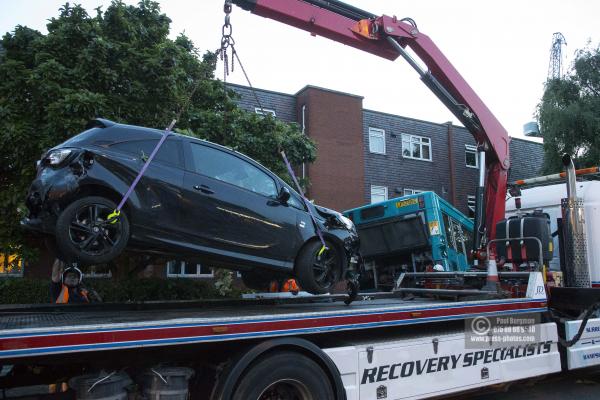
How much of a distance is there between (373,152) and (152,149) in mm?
17180

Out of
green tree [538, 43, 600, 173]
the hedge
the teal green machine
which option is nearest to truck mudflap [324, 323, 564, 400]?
the teal green machine

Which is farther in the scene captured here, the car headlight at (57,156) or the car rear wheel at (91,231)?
the car headlight at (57,156)

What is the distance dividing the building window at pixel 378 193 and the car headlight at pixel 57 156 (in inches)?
683

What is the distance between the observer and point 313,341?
430cm

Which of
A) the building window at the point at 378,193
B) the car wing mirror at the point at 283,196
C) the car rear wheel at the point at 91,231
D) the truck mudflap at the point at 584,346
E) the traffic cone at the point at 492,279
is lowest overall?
the truck mudflap at the point at 584,346

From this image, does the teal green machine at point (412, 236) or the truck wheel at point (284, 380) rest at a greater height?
the teal green machine at point (412, 236)

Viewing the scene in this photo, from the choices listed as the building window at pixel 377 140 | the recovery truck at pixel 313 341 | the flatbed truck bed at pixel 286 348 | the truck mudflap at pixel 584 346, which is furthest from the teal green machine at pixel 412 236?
the building window at pixel 377 140

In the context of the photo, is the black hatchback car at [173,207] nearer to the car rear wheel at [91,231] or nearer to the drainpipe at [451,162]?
the car rear wheel at [91,231]

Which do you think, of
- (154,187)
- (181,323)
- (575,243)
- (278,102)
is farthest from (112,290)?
(278,102)

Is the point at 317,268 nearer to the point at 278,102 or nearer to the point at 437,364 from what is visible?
the point at 437,364

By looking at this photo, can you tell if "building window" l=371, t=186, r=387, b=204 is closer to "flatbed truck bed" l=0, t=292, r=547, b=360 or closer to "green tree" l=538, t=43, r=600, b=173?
"green tree" l=538, t=43, r=600, b=173

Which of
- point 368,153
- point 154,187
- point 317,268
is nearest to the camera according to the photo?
point 154,187

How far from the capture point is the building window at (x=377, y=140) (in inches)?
845

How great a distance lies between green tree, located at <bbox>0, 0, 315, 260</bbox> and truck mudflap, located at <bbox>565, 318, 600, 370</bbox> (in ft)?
16.9
